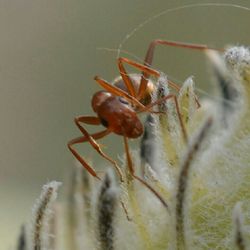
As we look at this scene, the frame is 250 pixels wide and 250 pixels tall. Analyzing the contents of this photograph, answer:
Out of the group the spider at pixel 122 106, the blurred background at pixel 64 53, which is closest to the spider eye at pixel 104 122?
the spider at pixel 122 106

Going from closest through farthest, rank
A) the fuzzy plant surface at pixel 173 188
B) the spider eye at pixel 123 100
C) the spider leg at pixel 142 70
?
the fuzzy plant surface at pixel 173 188 → the spider leg at pixel 142 70 → the spider eye at pixel 123 100

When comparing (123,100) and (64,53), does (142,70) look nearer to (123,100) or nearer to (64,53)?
(123,100)

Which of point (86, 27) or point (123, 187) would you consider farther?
point (86, 27)

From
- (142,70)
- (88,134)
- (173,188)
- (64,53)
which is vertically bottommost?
(173,188)

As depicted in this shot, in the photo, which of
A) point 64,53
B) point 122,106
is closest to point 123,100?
point 122,106

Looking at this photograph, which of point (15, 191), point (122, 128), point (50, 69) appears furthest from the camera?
point (50, 69)

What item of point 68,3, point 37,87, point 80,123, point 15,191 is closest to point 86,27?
point 68,3

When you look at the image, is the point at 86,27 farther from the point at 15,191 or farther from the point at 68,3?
the point at 15,191

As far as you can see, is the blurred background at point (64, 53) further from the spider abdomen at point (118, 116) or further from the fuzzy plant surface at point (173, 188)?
the fuzzy plant surface at point (173, 188)
